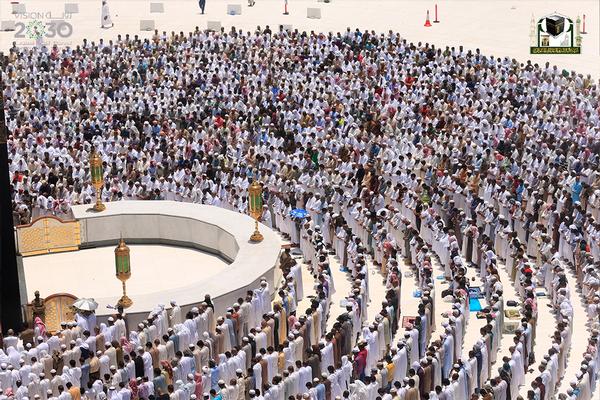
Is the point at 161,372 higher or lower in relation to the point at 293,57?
lower

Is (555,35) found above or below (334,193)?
above

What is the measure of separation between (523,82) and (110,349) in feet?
76.4

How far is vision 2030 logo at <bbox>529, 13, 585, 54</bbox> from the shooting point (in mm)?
57625

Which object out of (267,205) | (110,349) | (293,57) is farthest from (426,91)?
(110,349)

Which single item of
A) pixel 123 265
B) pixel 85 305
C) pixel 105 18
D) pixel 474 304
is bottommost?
pixel 474 304

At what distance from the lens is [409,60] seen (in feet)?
161

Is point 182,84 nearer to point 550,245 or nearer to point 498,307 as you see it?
point 550,245

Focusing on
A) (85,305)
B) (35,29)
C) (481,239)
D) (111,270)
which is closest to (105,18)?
(35,29)

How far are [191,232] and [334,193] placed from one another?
156 inches

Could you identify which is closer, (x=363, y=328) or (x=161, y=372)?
(x=161, y=372)

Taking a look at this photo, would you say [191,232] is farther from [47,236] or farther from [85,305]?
[85,305]

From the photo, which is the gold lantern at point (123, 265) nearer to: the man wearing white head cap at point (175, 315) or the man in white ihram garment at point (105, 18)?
the man wearing white head cap at point (175, 315)

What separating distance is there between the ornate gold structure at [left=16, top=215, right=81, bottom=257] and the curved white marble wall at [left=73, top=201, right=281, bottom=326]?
0.95ft

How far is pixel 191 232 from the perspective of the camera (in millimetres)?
35219
